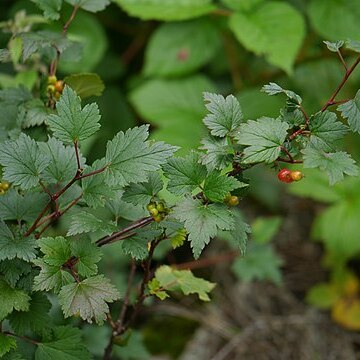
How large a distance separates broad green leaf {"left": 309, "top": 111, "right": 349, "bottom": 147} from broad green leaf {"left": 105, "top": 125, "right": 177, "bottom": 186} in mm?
210

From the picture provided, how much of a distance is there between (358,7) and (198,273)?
3.36 ft

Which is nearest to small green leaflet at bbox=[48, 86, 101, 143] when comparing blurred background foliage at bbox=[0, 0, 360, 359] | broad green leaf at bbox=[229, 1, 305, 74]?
blurred background foliage at bbox=[0, 0, 360, 359]

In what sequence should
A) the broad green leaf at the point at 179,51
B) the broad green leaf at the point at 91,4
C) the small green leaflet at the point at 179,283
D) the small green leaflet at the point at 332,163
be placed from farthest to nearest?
1. the broad green leaf at the point at 179,51
2. the broad green leaf at the point at 91,4
3. the small green leaflet at the point at 179,283
4. the small green leaflet at the point at 332,163

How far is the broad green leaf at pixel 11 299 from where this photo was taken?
91 centimetres

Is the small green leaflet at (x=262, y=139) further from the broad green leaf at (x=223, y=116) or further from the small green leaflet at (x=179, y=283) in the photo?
the small green leaflet at (x=179, y=283)

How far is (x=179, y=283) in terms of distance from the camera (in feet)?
3.60

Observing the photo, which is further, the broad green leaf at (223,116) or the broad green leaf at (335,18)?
the broad green leaf at (335,18)

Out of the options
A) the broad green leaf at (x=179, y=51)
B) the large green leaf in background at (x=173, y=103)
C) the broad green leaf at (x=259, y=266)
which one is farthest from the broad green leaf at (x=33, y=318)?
the broad green leaf at (x=179, y=51)

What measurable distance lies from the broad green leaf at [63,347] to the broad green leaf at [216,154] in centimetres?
38

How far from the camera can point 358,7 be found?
1984 mm

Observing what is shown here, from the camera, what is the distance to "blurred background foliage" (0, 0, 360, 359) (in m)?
1.87

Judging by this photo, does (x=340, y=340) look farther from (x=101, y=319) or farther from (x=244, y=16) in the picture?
(x=101, y=319)

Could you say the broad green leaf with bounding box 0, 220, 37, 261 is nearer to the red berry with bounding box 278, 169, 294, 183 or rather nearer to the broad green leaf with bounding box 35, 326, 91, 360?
the broad green leaf with bounding box 35, 326, 91, 360

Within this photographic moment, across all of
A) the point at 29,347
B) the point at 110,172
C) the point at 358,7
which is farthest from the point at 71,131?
the point at 358,7
